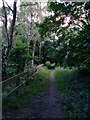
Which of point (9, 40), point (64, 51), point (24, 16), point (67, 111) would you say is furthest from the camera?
point (24, 16)

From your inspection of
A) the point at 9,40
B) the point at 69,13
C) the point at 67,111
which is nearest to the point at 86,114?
the point at 67,111

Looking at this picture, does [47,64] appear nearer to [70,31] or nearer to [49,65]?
[49,65]

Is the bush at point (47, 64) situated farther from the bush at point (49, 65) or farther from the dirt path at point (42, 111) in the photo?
the dirt path at point (42, 111)

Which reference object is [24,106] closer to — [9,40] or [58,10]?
[9,40]

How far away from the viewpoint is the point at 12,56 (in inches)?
494

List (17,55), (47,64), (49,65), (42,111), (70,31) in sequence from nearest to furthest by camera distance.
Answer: (70,31) → (42,111) → (17,55) → (49,65) → (47,64)

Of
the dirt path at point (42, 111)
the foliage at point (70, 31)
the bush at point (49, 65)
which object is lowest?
the dirt path at point (42, 111)

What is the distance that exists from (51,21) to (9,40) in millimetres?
5334

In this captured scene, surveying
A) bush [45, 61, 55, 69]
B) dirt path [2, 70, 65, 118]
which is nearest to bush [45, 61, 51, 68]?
bush [45, 61, 55, 69]

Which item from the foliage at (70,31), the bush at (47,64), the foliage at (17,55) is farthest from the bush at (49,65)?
the foliage at (70,31)

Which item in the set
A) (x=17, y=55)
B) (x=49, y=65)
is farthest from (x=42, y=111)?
(x=49, y=65)

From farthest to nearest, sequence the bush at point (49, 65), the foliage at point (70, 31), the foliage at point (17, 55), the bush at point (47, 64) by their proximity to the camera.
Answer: the bush at point (47, 64) → the bush at point (49, 65) → the foliage at point (17, 55) → the foliage at point (70, 31)

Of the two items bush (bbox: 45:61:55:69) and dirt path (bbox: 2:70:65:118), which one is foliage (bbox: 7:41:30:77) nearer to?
dirt path (bbox: 2:70:65:118)

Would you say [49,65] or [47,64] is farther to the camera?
[47,64]
